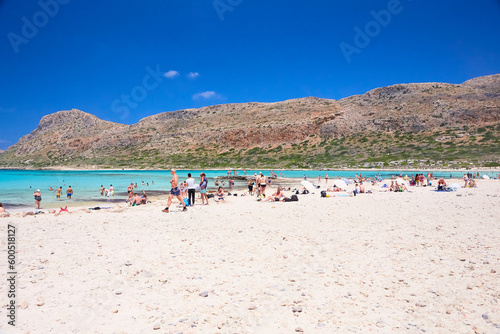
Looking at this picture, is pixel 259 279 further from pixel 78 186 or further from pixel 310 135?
pixel 310 135

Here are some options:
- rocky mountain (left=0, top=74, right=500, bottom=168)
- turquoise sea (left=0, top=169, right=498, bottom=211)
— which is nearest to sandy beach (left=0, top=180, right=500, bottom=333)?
turquoise sea (left=0, top=169, right=498, bottom=211)

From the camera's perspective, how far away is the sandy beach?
13.8 ft

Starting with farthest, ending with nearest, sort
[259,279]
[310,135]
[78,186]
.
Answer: [310,135] < [78,186] < [259,279]

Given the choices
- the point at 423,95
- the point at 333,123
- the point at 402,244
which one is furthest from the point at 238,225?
the point at 423,95

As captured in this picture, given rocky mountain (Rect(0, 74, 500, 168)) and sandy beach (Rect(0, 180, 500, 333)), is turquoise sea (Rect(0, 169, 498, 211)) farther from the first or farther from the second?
rocky mountain (Rect(0, 74, 500, 168))

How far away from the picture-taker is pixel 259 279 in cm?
575

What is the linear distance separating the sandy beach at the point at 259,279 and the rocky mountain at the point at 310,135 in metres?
69.6

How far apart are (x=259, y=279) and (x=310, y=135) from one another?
100999 millimetres

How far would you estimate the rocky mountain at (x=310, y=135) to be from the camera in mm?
78312

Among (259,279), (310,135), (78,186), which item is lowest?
(259,279)

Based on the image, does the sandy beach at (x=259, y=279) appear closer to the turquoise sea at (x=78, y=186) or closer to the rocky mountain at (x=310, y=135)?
the turquoise sea at (x=78, y=186)

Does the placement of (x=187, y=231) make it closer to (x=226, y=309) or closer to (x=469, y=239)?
(x=226, y=309)

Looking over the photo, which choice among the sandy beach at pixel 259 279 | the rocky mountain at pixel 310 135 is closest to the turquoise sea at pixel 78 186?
the sandy beach at pixel 259 279

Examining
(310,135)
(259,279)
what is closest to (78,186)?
(259,279)
